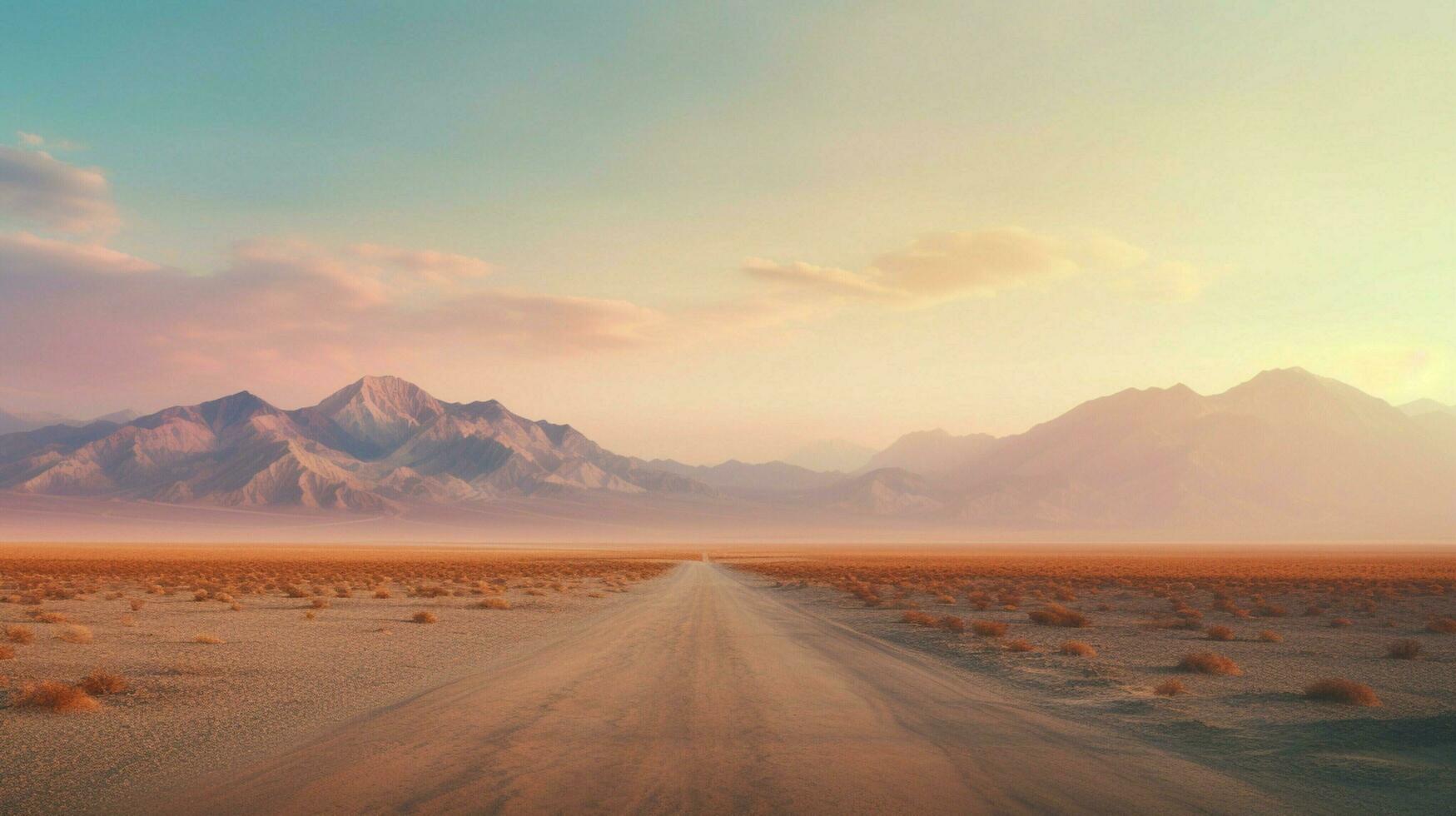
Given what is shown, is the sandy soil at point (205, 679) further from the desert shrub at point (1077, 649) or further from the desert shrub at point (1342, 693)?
the desert shrub at point (1342, 693)

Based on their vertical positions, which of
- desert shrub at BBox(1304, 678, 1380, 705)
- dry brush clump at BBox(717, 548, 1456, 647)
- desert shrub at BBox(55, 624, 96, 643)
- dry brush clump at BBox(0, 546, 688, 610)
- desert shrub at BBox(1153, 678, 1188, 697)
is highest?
desert shrub at BBox(1304, 678, 1380, 705)

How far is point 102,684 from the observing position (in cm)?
1330

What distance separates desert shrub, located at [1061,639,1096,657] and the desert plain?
0.08m

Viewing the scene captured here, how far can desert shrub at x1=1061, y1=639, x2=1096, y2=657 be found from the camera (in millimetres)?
18688

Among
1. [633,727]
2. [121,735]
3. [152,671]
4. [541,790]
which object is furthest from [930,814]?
[152,671]

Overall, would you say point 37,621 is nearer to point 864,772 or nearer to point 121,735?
point 121,735

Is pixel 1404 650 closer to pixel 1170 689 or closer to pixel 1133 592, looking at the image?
pixel 1170 689

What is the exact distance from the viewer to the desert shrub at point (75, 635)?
1972 centimetres

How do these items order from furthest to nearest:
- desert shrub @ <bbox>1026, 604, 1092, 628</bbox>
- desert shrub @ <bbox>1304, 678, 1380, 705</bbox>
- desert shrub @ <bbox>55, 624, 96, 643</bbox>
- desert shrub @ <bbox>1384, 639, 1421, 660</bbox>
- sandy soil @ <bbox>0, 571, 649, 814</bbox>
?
desert shrub @ <bbox>1026, 604, 1092, 628</bbox>, desert shrub @ <bbox>55, 624, 96, 643</bbox>, desert shrub @ <bbox>1384, 639, 1421, 660</bbox>, desert shrub @ <bbox>1304, 678, 1380, 705</bbox>, sandy soil @ <bbox>0, 571, 649, 814</bbox>

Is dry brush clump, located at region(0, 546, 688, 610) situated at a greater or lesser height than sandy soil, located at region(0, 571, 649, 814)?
lesser

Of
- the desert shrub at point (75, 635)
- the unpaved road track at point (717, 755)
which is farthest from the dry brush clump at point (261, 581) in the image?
the unpaved road track at point (717, 755)

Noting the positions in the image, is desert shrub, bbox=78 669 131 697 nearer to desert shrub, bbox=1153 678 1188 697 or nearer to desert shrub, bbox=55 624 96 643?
desert shrub, bbox=55 624 96 643

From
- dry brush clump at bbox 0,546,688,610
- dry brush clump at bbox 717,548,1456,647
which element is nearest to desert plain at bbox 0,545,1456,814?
dry brush clump at bbox 717,548,1456,647

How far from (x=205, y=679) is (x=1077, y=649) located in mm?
17432
